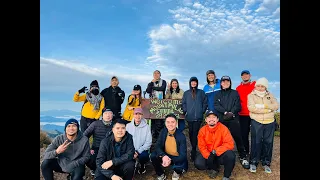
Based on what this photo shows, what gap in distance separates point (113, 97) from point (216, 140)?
135 inches

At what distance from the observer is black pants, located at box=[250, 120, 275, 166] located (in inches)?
310

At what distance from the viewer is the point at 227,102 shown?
8.17 metres

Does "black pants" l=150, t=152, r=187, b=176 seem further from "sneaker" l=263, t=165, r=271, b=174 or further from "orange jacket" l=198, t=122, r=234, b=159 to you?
"sneaker" l=263, t=165, r=271, b=174

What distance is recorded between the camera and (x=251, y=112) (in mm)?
7984

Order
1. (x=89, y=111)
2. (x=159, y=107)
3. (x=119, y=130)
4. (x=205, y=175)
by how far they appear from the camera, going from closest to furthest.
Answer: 1. (x=119, y=130)
2. (x=205, y=175)
3. (x=89, y=111)
4. (x=159, y=107)

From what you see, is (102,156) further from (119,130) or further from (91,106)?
Answer: (91,106)

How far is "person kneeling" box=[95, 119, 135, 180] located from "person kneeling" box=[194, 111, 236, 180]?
1937 millimetres

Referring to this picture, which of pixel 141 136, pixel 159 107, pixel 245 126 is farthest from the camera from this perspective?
pixel 159 107

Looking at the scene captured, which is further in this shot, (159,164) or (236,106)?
(236,106)

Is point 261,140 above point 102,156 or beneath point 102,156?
above

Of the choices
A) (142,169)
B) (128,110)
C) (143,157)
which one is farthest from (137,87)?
(142,169)

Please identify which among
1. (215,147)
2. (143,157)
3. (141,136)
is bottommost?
(143,157)
